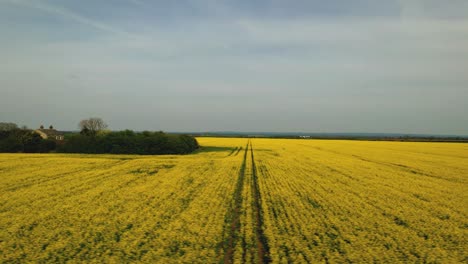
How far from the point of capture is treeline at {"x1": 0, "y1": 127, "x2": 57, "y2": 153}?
141 ft

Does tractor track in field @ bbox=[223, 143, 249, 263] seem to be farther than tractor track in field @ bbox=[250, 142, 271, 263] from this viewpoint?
Yes

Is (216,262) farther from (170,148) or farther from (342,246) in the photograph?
(170,148)

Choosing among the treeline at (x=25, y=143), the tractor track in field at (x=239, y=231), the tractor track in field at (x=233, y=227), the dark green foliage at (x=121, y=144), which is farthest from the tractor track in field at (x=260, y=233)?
the treeline at (x=25, y=143)

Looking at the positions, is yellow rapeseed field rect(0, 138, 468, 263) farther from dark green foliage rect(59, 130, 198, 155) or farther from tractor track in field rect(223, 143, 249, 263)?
dark green foliage rect(59, 130, 198, 155)

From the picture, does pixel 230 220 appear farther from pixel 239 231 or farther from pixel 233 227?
pixel 239 231

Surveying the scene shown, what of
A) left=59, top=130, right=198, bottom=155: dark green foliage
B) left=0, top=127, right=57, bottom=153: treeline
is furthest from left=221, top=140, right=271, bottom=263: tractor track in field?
left=0, top=127, right=57, bottom=153: treeline

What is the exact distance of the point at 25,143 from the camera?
44.1m

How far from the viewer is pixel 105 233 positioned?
921 centimetres

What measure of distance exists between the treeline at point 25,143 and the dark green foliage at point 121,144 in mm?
3365

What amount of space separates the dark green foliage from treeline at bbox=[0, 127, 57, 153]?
337 cm

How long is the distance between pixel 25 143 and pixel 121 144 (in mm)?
13466

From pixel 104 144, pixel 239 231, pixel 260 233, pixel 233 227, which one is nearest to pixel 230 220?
pixel 233 227

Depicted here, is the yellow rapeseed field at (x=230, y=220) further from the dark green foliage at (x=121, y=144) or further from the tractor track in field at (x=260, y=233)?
the dark green foliage at (x=121, y=144)

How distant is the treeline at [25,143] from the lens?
1690 inches
